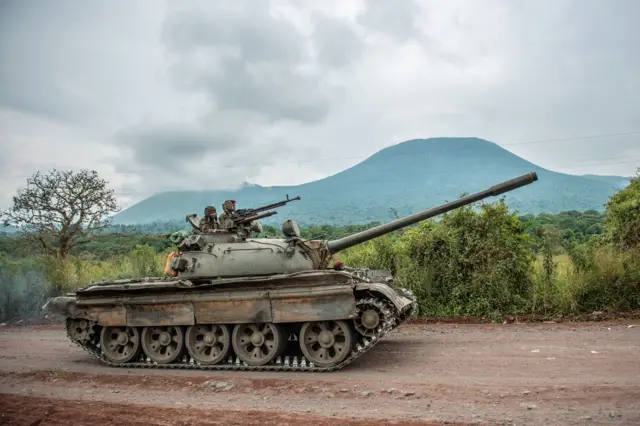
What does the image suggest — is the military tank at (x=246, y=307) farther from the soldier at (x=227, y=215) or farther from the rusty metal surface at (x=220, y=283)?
the soldier at (x=227, y=215)

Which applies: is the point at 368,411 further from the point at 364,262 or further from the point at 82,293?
the point at 364,262

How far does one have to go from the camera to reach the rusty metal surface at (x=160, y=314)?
11.4m

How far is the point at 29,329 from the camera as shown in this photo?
17938mm

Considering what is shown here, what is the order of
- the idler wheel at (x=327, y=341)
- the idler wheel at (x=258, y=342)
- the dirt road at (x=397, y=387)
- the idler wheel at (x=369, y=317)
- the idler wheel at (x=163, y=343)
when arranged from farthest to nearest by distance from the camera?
the idler wheel at (x=163, y=343), the idler wheel at (x=258, y=342), the idler wheel at (x=327, y=341), the idler wheel at (x=369, y=317), the dirt road at (x=397, y=387)

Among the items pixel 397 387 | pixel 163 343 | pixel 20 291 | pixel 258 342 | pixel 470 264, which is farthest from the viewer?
pixel 20 291

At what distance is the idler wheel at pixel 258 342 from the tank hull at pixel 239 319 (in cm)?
2

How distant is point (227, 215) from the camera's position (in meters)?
12.4

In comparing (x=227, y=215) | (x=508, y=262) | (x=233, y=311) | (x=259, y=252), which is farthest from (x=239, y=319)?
(x=508, y=262)

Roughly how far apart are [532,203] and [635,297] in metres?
96.0

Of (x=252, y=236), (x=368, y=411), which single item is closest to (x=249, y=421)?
(x=368, y=411)

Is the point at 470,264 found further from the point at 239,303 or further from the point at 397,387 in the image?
the point at 397,387

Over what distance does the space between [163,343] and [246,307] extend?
2292 mm

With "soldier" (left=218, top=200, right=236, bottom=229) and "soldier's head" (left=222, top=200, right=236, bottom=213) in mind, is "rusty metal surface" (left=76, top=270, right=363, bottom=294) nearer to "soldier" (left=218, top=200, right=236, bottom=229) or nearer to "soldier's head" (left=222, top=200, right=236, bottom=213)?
"soldier" (left=218, top=200, right=236, bottom=229)

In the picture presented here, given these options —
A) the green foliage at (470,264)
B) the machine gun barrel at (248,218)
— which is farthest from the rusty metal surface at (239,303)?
the green foliage at (470,264)
